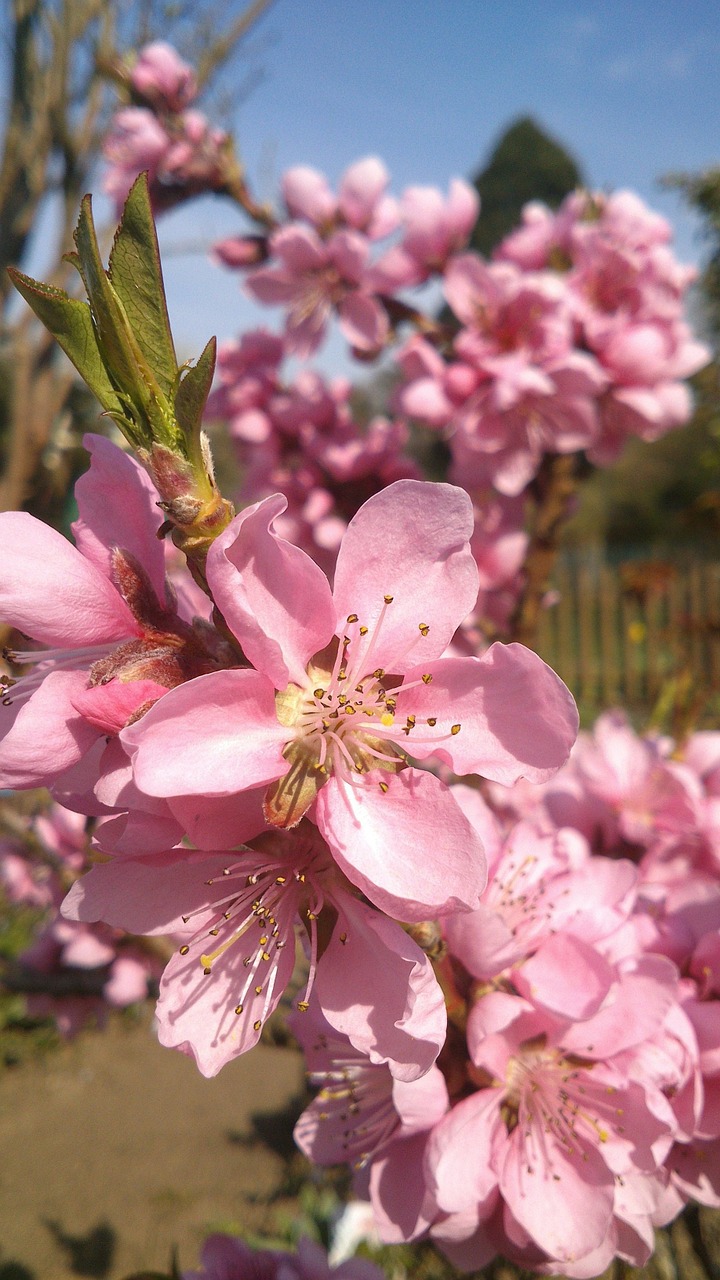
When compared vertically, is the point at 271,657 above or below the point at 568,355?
below

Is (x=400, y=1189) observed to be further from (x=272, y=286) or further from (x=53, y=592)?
(x=272, y=286)

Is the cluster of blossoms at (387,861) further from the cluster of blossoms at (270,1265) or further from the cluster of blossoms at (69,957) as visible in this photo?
the cluster of blossoms at (69,957)

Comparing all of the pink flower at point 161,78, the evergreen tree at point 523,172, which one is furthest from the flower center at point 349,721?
the evergreen tree at point 523,172

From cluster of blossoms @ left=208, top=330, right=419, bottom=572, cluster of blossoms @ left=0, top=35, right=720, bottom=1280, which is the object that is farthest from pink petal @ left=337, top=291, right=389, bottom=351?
cluster of blossoms @ left=0, top=35, right=720, bottom=1280

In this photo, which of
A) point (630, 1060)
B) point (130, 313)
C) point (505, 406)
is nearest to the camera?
point (130, 313)

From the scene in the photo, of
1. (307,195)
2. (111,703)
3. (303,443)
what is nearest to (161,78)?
(307,195)

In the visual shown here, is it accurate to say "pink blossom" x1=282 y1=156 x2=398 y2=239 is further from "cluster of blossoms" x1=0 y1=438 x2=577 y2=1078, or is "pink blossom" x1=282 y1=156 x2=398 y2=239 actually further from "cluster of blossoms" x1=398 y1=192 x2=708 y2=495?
"cluster of blossoms" x1=0 y1=438 x2=577 y2=1078

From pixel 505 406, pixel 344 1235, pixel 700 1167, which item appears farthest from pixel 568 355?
pixel 344 1235

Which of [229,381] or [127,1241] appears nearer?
[229,381]

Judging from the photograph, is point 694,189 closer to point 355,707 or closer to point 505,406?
point 505,406
